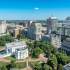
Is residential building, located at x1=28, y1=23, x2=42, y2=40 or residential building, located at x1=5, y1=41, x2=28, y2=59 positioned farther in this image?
residential building, located at x1=28, y1=23, x2=42, y2=40

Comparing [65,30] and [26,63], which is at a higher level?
[65,30]

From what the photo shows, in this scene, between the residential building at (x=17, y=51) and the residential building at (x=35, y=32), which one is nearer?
the residential building at (x=17, y=51)

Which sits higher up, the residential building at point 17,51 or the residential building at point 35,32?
the residential building at point 35,32

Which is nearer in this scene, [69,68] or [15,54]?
[69,68]

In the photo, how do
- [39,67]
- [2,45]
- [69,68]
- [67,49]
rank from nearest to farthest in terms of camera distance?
1. [69,68]
2. [39,67]
3. [67,49]
4. [2,45]

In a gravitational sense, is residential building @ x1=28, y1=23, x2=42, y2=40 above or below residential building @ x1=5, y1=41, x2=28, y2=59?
above

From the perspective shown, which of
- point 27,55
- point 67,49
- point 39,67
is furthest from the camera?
point 67,49

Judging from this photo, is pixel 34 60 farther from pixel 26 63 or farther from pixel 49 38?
pixel 49 38

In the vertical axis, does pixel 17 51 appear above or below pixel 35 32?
below

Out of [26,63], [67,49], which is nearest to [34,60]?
[26,63]

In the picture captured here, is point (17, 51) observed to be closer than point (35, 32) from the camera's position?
Yes
